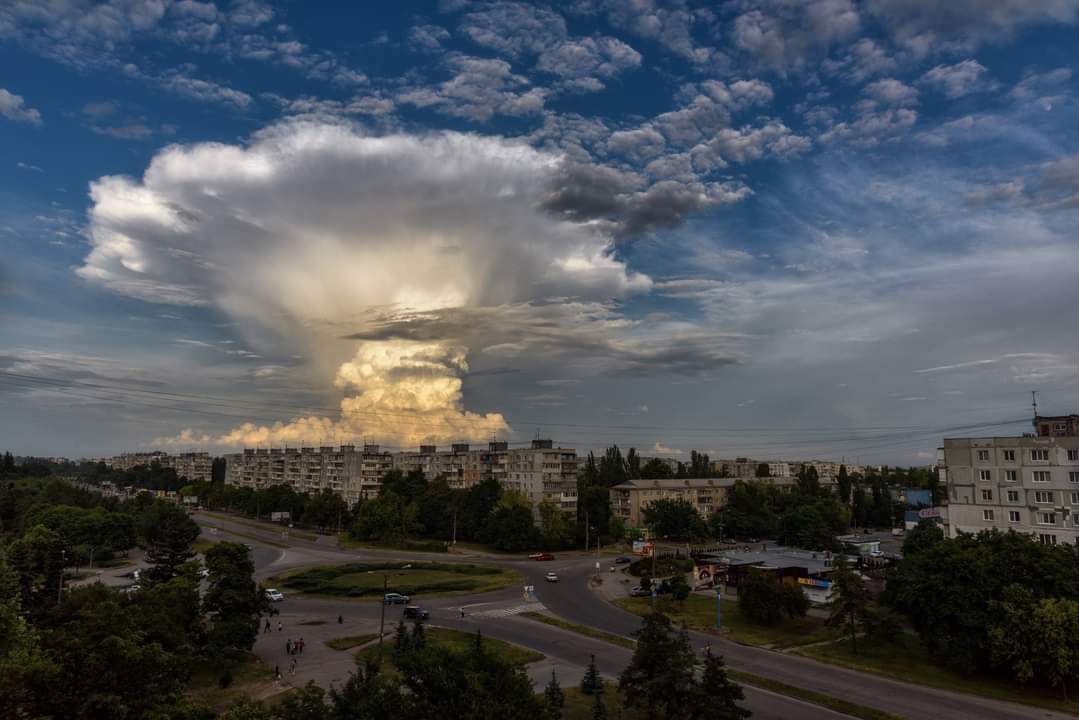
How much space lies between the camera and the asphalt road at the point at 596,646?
37.9 metres

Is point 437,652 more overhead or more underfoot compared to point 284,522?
more overhead

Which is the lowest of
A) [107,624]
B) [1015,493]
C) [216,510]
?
[216,510]

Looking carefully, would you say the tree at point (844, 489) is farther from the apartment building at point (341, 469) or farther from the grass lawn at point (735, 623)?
the apartment building at point (341, 469)

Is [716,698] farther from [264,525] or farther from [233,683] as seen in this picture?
[264,525]

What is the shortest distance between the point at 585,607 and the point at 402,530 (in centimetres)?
5767

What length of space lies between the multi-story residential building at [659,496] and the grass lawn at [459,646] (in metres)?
84.4

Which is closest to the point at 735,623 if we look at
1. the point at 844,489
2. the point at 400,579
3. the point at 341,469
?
the point at 400,579

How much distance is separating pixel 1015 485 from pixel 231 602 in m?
71.6

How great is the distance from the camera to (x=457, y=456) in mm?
150750

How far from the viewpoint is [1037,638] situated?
128ft

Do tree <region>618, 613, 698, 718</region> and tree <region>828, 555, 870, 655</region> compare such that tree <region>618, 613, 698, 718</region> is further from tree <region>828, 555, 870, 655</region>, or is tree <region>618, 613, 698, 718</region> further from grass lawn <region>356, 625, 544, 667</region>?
tree <region>828, 555, 870, 655</region>

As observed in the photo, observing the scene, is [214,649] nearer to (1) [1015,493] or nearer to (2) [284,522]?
(1) [1015,493]

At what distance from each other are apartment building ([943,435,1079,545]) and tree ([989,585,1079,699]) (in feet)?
81.1

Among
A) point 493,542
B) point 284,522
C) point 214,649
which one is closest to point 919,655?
point 214,649
